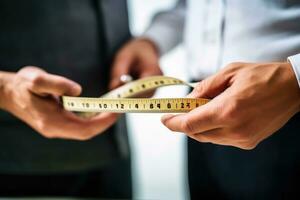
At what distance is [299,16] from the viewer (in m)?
0.63

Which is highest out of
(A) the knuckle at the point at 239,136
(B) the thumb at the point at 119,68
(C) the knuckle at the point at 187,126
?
(B) the thumb at the point at 119,68

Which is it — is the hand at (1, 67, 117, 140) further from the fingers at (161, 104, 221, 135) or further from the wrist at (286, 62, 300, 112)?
the wrist at (286, 62, 300, 112)

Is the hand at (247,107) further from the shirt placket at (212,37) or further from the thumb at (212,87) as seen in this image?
the shirt placket at (212,37)

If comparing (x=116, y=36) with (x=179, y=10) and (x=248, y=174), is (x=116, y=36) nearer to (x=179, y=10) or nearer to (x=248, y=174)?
(x=179, y=10)

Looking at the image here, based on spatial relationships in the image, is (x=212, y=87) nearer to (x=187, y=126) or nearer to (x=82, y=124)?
(x=187, y=126)

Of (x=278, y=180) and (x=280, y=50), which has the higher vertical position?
(x=280, y=50)

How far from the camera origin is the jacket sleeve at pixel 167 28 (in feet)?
2.96

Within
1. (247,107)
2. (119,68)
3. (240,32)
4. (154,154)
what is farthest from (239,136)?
(154,154)

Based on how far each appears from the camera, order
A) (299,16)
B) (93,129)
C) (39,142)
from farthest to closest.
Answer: (39,142) < (93,129) < (299,16)

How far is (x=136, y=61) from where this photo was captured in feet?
2.86

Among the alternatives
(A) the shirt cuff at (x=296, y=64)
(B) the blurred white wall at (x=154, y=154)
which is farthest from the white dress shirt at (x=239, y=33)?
(B) the blurred white wall at (x=154, y=154)

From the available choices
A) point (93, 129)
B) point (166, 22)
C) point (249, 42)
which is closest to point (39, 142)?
point (93, 129)

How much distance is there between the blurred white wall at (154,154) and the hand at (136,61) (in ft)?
0.89

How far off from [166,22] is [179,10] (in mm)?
35
